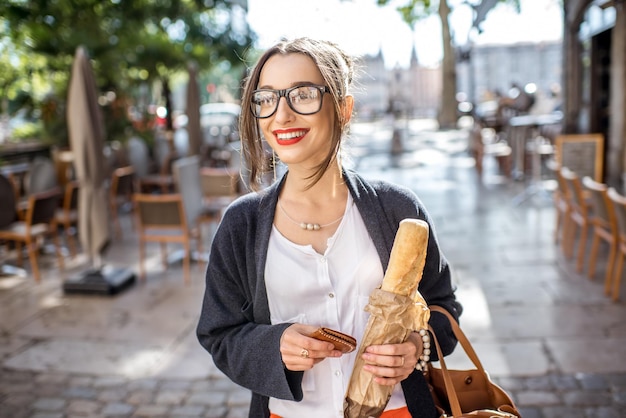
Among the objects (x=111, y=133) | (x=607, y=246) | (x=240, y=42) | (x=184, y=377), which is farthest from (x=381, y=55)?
(x=184, y=377)

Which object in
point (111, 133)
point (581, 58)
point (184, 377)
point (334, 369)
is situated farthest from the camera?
point (111, 133)

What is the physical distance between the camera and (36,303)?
5.94m

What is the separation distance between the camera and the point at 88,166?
6.14m

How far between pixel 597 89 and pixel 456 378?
986 cm

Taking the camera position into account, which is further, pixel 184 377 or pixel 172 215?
pixel 172 215

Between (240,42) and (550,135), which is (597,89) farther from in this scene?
(240,42)

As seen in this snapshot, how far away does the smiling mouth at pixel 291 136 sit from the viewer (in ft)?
4.91

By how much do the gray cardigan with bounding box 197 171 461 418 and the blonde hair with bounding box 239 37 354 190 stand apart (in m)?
0.13

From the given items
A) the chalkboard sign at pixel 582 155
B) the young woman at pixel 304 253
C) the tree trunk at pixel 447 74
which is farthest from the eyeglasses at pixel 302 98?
the chalkboard sign at pixel 582 155

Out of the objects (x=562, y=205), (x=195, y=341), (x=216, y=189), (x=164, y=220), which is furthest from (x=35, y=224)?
(x=562, y=205)

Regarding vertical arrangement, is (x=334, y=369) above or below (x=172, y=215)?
above

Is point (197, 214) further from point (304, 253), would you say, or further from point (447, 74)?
point (304, 253)

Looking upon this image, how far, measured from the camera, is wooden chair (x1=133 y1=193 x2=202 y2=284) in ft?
20.8

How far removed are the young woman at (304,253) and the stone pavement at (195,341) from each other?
51 cm
